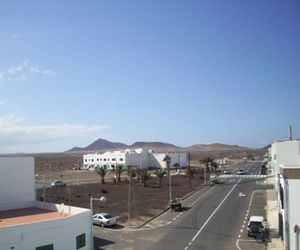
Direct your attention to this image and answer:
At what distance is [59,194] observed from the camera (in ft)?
223

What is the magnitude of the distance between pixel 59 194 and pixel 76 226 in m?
40.5

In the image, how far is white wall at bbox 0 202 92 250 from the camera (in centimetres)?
2492

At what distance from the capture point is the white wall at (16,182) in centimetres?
3391

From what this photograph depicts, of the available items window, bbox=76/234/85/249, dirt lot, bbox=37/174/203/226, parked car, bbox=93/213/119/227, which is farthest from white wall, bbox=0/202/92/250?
dirt lot, bbox=37/174/203/226

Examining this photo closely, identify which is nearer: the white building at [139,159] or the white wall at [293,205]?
the white wall at [293,205]

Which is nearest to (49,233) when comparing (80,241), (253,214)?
(80,241)

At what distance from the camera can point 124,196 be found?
65625 millimetres

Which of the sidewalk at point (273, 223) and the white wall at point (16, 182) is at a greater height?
the white wall at point (16, 182)

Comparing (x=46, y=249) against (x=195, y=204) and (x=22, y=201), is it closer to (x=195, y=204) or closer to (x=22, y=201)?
(x=22, y=201)

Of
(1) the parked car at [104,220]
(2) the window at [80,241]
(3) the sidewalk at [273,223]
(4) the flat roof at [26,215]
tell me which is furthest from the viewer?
(1) the parked car at [104,220]

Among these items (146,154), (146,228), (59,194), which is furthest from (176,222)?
(146,154)

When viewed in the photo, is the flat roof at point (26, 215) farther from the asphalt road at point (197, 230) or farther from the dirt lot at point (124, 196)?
the dirt lot at point (124, 196)

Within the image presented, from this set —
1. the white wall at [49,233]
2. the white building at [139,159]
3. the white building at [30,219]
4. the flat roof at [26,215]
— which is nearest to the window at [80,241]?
the white building at [30,219]

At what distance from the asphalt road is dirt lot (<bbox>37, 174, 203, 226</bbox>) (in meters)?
3.07
